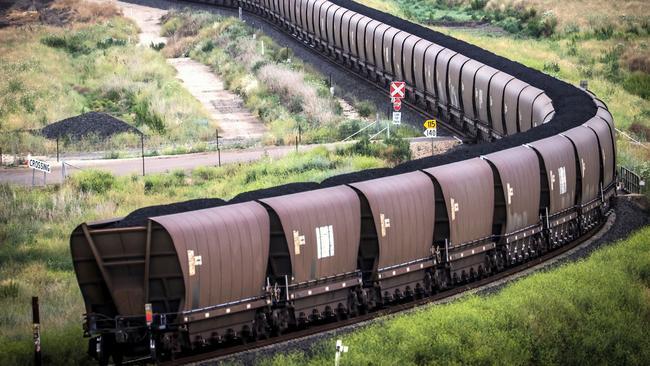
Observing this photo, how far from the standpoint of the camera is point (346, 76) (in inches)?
2258

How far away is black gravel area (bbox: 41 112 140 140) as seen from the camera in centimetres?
4803

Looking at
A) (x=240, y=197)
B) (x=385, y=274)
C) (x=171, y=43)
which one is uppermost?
(x=240, y=197)

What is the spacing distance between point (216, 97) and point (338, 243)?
126ft

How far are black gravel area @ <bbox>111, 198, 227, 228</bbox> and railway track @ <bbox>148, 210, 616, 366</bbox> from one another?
2.42m

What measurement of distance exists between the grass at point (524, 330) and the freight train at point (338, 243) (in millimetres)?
1288

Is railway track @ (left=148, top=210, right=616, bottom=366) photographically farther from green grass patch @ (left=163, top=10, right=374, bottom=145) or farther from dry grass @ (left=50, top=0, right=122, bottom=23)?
dry grass @ (left=50, top=0, right=122, bottom=23)

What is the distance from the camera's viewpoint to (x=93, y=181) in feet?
129

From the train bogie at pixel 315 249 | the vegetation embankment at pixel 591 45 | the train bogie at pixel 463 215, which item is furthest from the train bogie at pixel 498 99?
the train bogie at pixel 315 249

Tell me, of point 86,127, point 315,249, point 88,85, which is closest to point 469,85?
point 86,127

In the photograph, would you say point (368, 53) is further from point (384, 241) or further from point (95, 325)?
point (95, 325)

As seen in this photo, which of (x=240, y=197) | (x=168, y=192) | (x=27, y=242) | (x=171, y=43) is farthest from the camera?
(x=171, y=43)

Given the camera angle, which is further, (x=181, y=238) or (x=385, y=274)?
(x=385, y=274)

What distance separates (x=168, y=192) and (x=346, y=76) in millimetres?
20349

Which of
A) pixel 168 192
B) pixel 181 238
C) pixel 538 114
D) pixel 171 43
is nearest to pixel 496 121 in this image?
pixel 538 114
